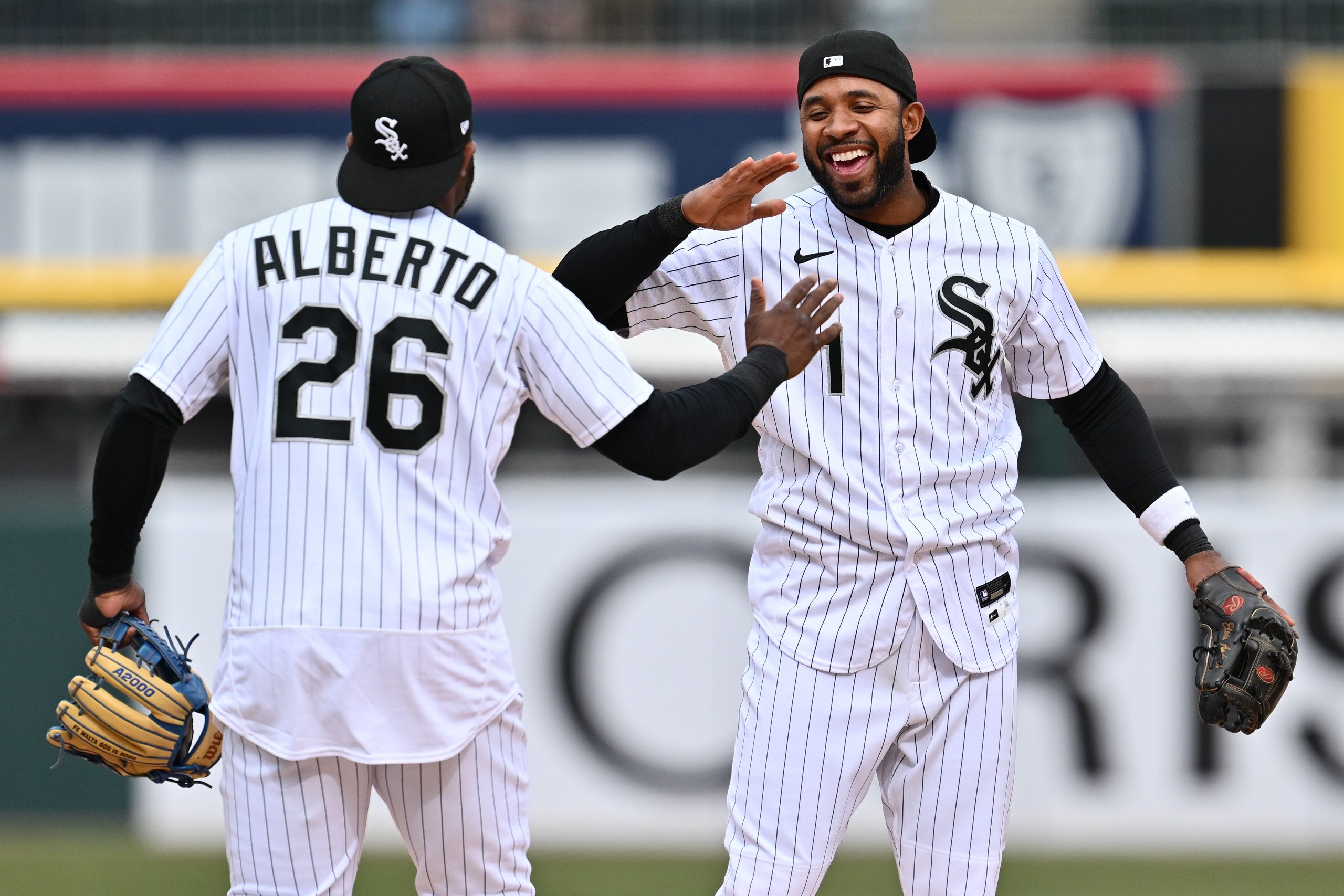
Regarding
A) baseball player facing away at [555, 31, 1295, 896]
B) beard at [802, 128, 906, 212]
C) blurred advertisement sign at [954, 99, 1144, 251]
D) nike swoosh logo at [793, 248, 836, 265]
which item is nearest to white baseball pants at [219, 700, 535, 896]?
baseball player facing away at [555, 31, 1295, 896]

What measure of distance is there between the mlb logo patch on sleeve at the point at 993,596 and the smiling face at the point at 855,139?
2.57 ft

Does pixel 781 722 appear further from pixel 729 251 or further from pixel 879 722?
pixel 729 251

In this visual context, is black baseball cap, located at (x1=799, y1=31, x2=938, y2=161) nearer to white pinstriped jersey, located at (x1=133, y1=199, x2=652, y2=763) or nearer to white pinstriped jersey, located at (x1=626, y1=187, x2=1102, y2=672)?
white pinstriped jersey, located at (x1=626, y1=187, x2=1102, y2=672)

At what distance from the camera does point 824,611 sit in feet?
11.2

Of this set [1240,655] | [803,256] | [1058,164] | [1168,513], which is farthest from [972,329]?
[1058,164]

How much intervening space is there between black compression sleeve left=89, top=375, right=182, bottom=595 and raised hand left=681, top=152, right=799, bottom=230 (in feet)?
3.43

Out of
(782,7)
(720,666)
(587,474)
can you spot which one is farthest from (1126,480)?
(782,7)

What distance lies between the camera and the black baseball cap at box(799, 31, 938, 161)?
11.2 feet

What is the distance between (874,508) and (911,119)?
31.3 inches

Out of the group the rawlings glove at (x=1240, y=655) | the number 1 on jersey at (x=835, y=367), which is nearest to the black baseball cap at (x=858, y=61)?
the number 1 on jersey at (x=835, y=367)

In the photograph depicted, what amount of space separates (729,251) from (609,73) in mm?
6181

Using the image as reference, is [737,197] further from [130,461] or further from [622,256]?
[130,461]

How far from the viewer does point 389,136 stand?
9.93 feet

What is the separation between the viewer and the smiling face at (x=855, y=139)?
11.2 feet
